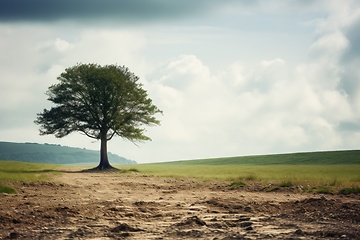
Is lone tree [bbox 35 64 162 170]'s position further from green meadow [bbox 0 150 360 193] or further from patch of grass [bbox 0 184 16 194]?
patch of grass [bbox 0 184 16 194]

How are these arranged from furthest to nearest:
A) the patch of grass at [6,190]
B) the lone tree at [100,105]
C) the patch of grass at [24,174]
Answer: the lone tree at [100,105] < the patch of grass at [24,174] < the patch of grass at [6,190]

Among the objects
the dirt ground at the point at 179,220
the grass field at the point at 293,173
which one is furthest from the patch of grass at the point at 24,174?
the dirt ground at the point at 179,220

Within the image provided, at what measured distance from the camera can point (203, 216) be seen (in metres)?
13.5

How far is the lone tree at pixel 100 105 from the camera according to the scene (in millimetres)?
57938

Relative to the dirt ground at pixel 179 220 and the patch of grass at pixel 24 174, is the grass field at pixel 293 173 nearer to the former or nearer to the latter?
the dirt ground at pixel 179 220

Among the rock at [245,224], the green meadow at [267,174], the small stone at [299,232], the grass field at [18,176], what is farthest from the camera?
the green meadow at [267,174]

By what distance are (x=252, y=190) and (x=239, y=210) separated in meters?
8.65

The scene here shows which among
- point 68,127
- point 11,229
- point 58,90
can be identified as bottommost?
point 11,229

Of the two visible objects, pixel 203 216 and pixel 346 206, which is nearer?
pixel 203 216

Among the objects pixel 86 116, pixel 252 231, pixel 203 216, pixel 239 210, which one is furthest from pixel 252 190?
pixel 86 116

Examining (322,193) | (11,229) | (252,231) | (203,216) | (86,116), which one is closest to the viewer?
(252,231)

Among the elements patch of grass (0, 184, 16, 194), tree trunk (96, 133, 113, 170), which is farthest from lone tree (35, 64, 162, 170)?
patch of grass (0, 184, 16, 194)

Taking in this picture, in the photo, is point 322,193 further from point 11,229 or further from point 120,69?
point 120,69

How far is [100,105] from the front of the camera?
58594 mm
